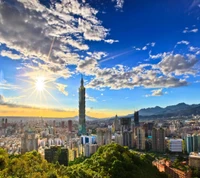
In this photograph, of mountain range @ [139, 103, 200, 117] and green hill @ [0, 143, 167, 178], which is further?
mountain range @ [139, 103, 200, 117]

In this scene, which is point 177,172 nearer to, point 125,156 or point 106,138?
point 125,156

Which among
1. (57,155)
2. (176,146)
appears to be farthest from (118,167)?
(176,146)

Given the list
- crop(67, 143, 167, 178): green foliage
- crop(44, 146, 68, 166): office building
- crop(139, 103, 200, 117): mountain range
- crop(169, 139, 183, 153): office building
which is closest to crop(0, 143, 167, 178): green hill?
crop(67, 143, 167, 178): green foliage

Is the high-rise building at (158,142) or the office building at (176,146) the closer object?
the office building at (176,146)

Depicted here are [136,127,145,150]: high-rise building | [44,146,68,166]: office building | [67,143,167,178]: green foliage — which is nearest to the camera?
[67,143,167,178]: green foliage

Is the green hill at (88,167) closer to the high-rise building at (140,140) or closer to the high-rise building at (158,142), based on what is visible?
the high-rise building at (158,142)

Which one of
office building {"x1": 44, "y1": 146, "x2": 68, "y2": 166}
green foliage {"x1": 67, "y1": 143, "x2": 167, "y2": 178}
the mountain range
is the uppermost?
the mountain range

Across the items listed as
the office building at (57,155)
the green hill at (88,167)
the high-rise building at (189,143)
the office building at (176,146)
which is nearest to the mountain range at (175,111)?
the office building at (176,146)

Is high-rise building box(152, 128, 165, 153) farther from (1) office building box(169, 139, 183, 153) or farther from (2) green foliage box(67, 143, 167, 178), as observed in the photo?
(2) green foliage box(67, 143, 167, 178)

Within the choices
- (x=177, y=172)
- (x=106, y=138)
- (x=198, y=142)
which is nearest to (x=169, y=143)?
(x=198, y=142)
